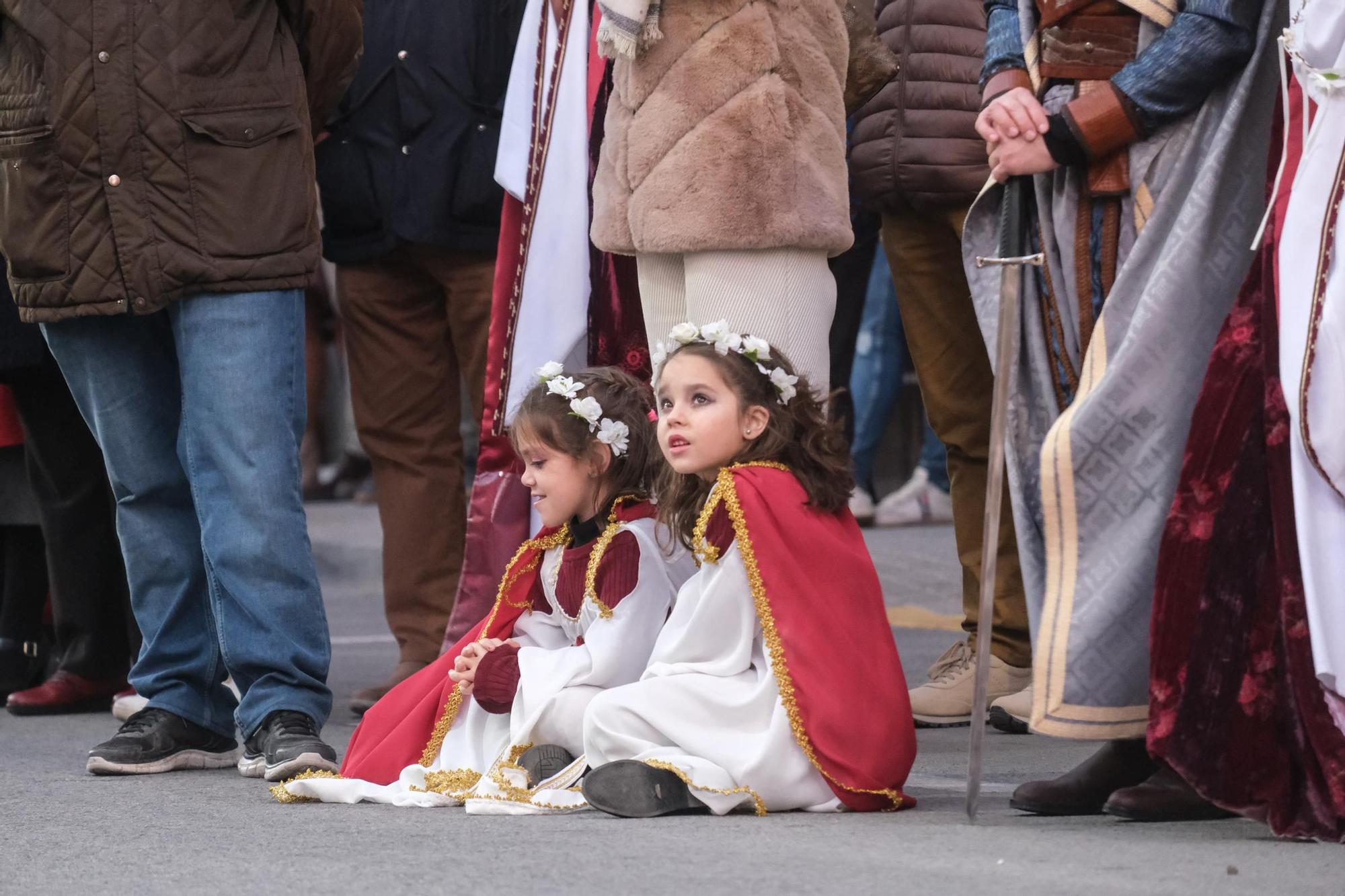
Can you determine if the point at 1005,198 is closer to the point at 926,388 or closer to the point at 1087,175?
the point at 1087,175

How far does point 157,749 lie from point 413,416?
132 centimetres

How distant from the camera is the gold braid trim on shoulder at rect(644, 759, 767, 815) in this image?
149 inches

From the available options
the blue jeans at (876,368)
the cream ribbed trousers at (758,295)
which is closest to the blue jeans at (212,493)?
the cream ribbed trousers at (758,295)

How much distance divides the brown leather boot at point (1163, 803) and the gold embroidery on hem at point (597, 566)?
3.46 feet

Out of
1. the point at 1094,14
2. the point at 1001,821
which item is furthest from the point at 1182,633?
the point at 1094,14

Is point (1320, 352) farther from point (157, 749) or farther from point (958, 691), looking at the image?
point (157, 749)

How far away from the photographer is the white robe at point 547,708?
4086 millimetres

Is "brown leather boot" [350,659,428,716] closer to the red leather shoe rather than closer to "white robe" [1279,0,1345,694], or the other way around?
the red leather shoe

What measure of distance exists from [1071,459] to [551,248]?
1.76 m

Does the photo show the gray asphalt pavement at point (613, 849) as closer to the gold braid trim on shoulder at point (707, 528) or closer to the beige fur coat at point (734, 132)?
the gold braid trim on shoulder at point (707, 528)

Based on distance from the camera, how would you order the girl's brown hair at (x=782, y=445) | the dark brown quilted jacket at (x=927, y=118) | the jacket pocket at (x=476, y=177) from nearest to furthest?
the girl's brown hair at (x=782, y=445) < the dark brown quilted jacket at (x=927, y=118) < the jacket pocket at (x=476, y=177)

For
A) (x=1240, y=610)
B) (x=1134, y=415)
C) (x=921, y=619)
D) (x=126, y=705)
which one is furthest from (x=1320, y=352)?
(x=921, y=619)

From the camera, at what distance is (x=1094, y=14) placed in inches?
151

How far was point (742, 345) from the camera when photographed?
13.5 feet
